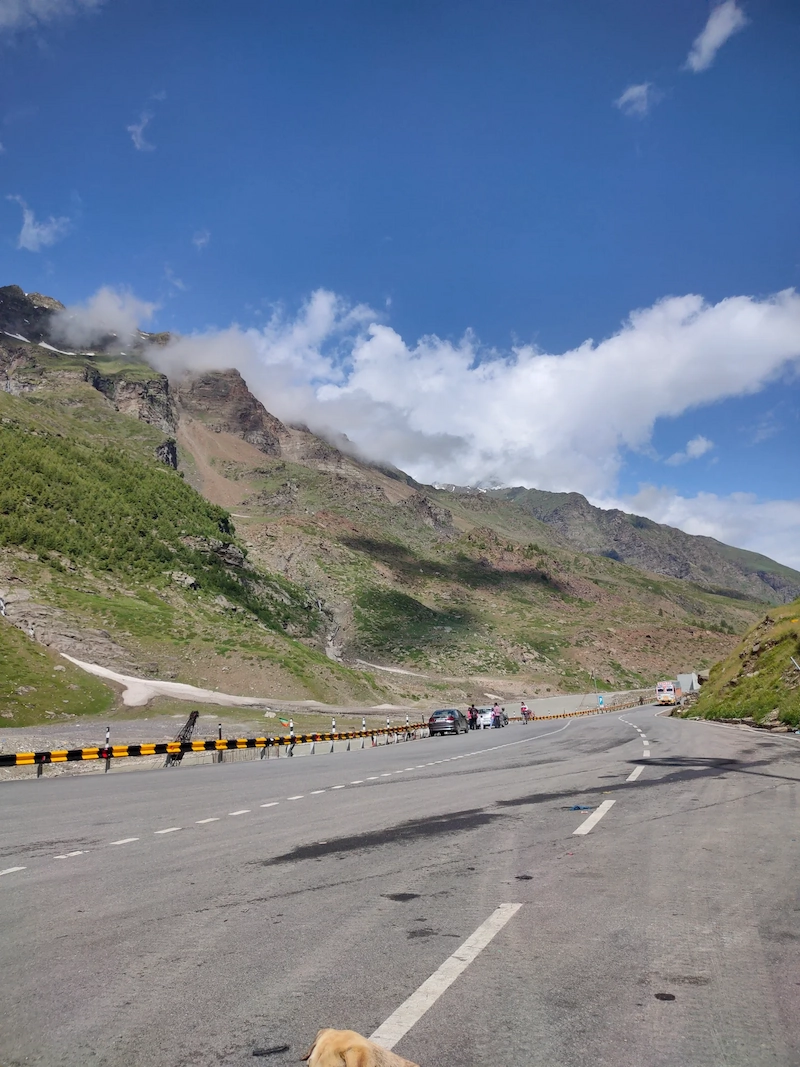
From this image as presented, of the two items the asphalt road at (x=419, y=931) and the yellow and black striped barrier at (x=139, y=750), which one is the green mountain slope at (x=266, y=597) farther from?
the asphalt road at (x=419, y=931)

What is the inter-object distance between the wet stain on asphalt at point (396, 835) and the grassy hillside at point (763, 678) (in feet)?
66.3

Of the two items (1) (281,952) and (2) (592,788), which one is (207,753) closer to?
(2) (592,788)

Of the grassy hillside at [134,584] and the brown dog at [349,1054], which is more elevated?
the grassy hillside at [134,584]

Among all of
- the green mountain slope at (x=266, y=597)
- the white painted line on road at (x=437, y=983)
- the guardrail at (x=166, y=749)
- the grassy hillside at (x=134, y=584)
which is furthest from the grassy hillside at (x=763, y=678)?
the green mountain slope at (x=266, y=597)

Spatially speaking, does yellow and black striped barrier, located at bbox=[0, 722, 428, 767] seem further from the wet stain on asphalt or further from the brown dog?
the brown dog

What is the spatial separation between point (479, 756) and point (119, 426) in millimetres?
138853

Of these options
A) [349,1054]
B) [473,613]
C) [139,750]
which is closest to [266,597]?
[473,613]

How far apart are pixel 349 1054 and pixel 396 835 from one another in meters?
6.88

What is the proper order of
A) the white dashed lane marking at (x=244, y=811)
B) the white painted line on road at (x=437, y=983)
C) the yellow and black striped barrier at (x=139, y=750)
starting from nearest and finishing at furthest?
the white painted line on road at (x=437, y=983) < the white dashed lane marking at (x=244, y=811) < the yellow and black striped barrier at (x=139, y=750)

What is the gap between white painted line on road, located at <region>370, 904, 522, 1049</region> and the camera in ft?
12.9

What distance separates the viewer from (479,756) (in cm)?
2411

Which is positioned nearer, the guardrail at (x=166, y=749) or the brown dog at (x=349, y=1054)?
the brown dog at (x=349, y=1054)

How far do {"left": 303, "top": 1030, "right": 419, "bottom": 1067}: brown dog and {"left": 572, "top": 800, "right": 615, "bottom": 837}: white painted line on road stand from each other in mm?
6722

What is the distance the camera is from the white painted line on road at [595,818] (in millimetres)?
9625
